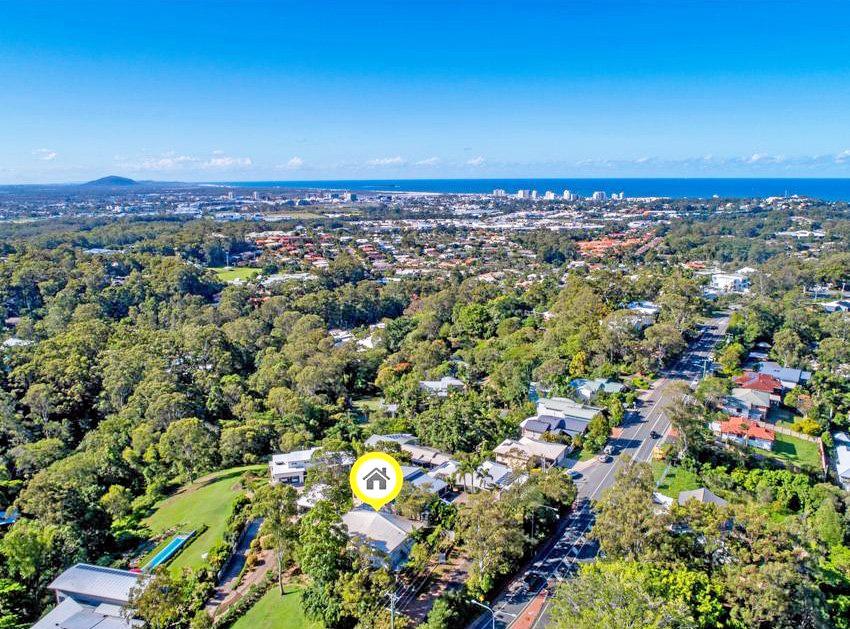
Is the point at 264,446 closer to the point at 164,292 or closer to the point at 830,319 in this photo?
the point at 164,292

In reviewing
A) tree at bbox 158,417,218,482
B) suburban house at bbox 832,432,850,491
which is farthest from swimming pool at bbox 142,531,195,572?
suburban house at bbox 832,432,850,491

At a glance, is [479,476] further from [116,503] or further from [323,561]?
[116,503]

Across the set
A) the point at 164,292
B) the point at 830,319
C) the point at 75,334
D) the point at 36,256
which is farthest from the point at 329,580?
the point at 36,256

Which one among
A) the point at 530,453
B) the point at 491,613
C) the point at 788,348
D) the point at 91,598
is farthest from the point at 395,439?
the point at 788,348

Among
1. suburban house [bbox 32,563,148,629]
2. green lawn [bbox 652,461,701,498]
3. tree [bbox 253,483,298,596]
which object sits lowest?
green lawn [bbox 652,461,701,498]

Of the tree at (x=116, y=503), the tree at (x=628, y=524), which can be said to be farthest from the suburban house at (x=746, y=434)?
the tree at (x=116, y=503)

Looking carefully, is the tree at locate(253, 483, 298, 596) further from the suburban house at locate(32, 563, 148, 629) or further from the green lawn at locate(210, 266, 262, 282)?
the green lawn at locate(210, 266, 262, 282)
